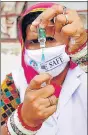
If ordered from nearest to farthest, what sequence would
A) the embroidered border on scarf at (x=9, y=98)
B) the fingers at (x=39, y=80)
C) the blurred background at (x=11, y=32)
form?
1. the fingers at (x=39, y=80)
2. the embroidered border on scarf at (x=9, y=98)
3. the blurred background at (x=11, y=32)

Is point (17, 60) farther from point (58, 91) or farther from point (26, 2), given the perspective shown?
point (58, 91)

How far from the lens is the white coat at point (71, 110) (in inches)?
49.0

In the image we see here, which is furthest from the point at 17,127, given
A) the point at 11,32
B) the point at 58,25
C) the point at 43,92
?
the point at 11,32

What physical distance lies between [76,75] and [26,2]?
103cm

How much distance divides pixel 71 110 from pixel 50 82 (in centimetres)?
39

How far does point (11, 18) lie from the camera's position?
228 cm

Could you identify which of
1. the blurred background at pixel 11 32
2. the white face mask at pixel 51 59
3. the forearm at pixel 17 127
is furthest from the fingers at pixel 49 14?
the blurred background at pixel 11 32

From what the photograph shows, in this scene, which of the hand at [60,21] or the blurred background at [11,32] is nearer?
the hand at [60,21]

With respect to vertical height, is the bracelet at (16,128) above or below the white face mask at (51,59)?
below

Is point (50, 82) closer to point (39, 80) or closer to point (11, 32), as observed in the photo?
point (39, 80)

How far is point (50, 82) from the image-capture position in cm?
93

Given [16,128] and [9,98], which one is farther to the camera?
[9,98]

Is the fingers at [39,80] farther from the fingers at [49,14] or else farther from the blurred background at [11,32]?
the blurred background at [11,32]

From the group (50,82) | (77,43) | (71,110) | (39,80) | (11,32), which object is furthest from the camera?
(11,32)
